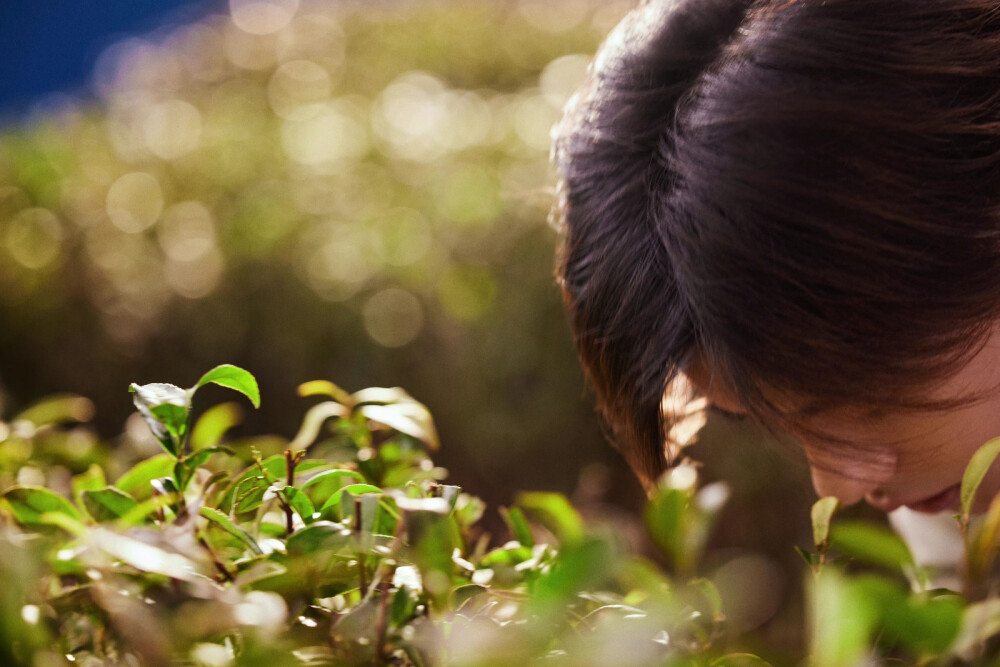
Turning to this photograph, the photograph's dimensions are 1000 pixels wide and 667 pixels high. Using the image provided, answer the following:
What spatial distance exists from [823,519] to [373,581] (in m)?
0.22

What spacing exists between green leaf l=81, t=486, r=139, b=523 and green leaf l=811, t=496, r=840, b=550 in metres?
0.36

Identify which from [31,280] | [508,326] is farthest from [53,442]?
[31,280]

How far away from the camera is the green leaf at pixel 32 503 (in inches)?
17.6

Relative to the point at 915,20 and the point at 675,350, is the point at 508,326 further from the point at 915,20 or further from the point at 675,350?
the point at 915,20

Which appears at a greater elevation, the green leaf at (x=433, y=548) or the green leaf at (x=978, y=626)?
the green leaf at (x=433, y=548)

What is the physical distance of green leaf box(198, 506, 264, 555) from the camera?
1.26ft

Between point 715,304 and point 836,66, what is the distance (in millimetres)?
199

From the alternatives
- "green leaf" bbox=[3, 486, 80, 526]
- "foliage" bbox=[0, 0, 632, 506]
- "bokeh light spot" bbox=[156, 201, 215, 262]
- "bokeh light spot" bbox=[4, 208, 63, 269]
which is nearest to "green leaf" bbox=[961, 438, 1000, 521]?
"green leaf" bbox=[3, 486, 80, 526]

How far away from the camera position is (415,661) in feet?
1.20

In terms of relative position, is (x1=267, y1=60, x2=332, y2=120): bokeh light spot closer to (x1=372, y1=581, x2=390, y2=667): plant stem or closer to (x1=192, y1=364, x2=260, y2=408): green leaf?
(x1=192, y1=364, x2=260, y2=408): green leaf

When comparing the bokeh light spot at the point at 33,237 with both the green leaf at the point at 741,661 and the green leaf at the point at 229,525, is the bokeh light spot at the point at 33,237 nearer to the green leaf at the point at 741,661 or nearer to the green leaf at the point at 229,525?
the green leaf at the point at 229,525

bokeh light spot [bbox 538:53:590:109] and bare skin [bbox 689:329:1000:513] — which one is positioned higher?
bokeh light spot [bbox 538:53:590:109]

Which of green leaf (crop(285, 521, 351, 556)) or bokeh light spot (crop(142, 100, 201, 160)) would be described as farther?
bokeh light spot (crop(142, 100, 201, 160))

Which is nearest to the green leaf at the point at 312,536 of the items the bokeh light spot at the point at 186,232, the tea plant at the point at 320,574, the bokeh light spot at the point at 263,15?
the tea plant at the point at 320,574
